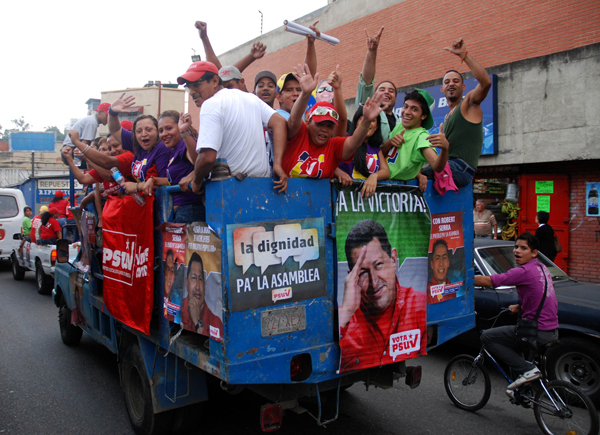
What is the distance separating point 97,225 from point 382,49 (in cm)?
1356

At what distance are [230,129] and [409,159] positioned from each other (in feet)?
4.79

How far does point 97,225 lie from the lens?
4.90 metres

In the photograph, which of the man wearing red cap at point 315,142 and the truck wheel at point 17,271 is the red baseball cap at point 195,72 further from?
the truck wheel at point 17,271

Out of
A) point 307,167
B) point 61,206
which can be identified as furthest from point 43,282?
point 307,167

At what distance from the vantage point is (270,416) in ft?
9.73

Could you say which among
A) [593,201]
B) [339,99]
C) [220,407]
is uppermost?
[339,99]

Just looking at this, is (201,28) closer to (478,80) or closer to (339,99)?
(339,99)

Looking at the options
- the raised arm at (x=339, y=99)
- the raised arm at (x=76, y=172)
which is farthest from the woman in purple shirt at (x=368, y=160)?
the raised arm at (x=76, y=172)

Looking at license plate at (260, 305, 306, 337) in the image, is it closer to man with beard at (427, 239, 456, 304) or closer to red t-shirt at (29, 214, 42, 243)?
man with beard at (427, 239, 456, 304)

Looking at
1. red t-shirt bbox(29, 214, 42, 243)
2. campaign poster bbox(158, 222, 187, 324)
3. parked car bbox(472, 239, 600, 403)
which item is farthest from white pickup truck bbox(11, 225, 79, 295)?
parked car bbox(472, 239, 600, 403)

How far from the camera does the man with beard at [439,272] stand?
12.1 feet

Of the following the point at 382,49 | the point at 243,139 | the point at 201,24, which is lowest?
the point at 243,139

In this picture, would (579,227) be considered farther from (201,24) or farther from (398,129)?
(201,24)

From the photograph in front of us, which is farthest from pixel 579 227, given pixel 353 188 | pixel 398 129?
pixel 353 188
